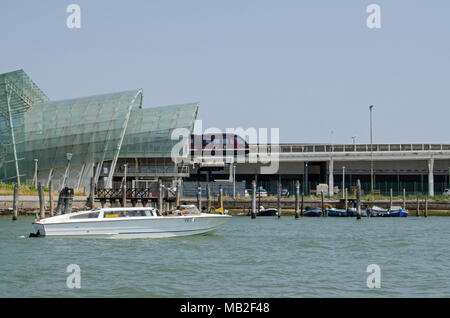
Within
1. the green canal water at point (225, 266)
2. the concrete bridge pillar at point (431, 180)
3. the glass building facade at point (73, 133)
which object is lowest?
the green canal water at point (225, 266)

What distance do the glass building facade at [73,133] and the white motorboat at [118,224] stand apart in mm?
48037

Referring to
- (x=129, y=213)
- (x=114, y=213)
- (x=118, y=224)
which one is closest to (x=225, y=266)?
(x=118, y=224)

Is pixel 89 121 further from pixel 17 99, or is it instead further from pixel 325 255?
pixel 325 255

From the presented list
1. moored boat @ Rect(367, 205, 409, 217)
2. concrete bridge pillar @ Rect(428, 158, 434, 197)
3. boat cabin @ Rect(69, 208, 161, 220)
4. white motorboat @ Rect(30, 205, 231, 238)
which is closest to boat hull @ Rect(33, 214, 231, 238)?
white motorboat @ Rect(30, 205, 231, 238)

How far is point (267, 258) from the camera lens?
33.3 m

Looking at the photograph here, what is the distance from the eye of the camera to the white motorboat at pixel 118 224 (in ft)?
131

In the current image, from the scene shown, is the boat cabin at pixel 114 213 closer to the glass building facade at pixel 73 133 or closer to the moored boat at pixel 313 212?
the moored boat at pixel 313 212

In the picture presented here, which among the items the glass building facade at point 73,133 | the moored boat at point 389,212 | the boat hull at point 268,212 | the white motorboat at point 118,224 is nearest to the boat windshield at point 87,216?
the white motorboat at point 118,224

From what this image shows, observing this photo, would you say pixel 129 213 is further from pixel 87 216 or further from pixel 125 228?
pixel 87 216

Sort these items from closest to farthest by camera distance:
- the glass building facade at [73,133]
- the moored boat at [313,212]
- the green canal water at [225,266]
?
the green canal water at [225,266] < the moored boat at [313,212] < the glass building facade at [73,133]

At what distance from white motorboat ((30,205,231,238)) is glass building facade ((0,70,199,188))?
48037 millimetres

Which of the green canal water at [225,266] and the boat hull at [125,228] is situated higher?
the boat hull at [125,228]

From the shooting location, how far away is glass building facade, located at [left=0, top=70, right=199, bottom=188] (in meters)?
90.1

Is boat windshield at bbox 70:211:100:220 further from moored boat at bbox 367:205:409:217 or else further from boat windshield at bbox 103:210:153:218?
moored boat at bbox 367:205:409:217
